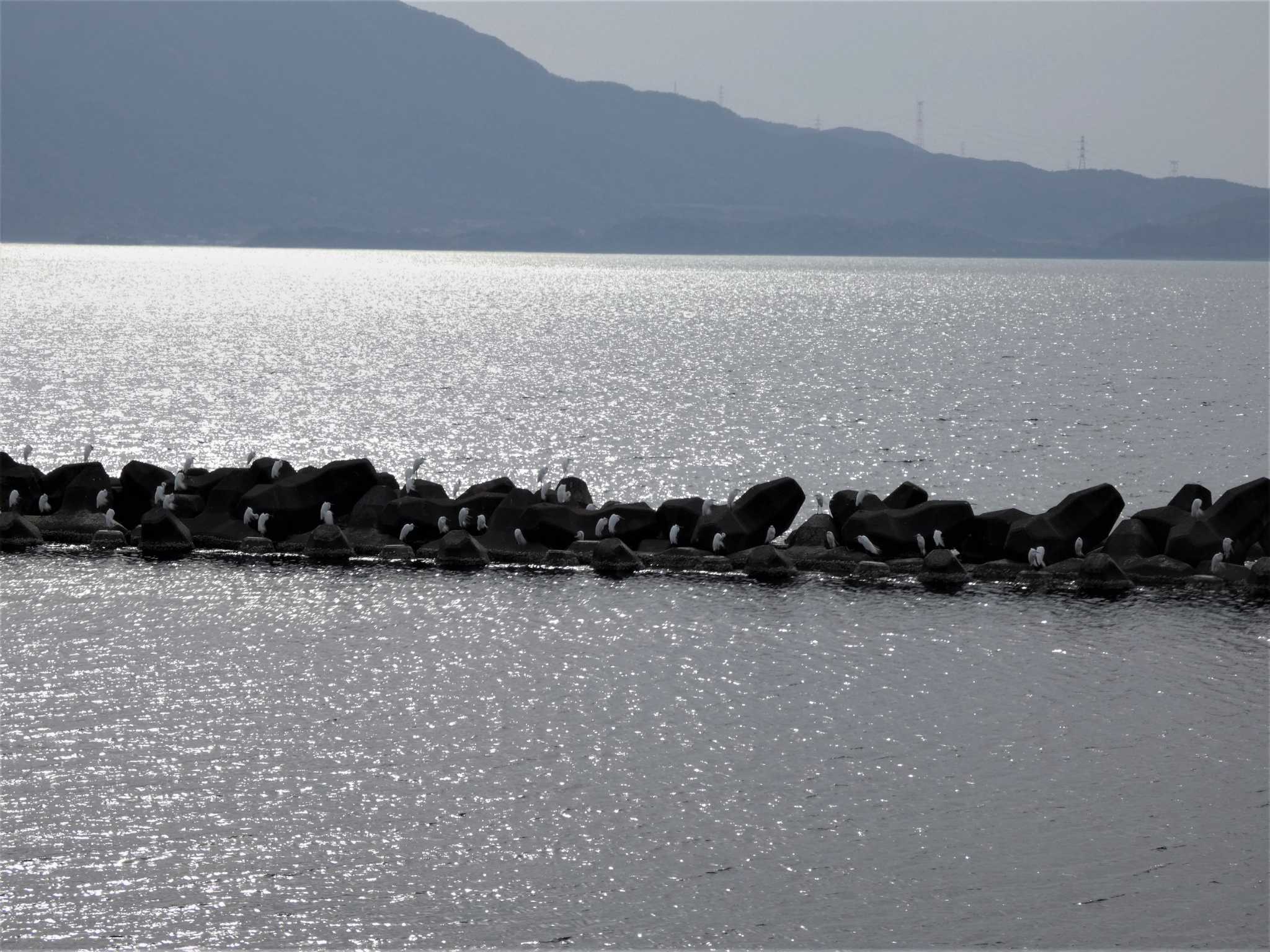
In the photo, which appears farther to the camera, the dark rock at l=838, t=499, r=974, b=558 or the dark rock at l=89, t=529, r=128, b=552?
the dark rock at l=89, t=529, r=128, b=552

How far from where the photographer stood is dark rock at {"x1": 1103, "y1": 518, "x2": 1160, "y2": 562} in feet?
118

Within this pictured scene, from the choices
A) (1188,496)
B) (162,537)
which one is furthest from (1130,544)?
(162,537)

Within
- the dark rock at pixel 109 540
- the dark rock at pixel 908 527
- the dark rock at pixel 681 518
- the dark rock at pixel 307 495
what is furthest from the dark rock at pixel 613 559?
the dark rock at pixel 109 540

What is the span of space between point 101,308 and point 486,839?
6212 inches

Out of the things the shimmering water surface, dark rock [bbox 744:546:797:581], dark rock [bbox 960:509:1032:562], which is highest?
dark rock [bbox 960:509:1032:562]

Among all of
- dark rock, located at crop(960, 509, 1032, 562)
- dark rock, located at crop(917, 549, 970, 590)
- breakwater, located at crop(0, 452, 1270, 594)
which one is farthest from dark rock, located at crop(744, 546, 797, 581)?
dark rock, located at crop(960, 509, 1032, 562)

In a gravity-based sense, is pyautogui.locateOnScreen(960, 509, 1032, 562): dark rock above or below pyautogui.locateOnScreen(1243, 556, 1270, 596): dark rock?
above

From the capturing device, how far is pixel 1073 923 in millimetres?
19031

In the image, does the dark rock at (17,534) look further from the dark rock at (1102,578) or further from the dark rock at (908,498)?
the dark rock at (1102,578)

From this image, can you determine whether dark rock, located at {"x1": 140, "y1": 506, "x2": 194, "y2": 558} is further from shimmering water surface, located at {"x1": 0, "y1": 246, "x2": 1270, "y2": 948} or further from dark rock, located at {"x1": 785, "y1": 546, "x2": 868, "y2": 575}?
dark rock, located at {"x1": 785, "y1": 546, "x2": 868, "y2": 575}

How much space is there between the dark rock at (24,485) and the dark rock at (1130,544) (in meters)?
27.8

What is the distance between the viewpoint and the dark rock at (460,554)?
37094 millimetres

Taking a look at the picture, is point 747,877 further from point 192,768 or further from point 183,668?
point 183,668

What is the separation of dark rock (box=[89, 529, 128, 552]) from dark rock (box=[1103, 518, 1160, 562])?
24246mm
